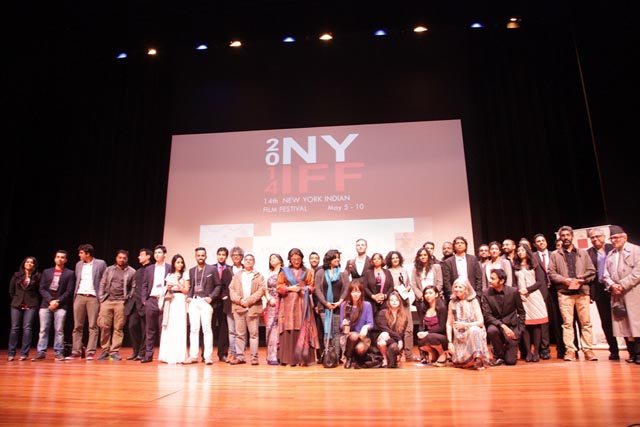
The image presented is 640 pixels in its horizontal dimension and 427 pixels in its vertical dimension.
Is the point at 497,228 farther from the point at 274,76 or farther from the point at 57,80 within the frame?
the point at 57,80

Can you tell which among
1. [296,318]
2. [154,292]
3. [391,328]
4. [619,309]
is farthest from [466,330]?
[154,292]

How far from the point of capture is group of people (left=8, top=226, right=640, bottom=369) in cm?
470

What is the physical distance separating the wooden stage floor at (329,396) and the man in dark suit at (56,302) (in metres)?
1.17

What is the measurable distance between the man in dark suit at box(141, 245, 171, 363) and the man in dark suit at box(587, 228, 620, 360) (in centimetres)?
511

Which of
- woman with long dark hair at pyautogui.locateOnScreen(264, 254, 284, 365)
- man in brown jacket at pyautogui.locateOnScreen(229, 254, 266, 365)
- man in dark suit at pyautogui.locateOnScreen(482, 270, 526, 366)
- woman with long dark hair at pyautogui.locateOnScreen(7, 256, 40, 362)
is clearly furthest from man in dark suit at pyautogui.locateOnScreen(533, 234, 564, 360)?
woman with long dark hair at pyautogui.locateOnScreen(7, 256, 40, 362)

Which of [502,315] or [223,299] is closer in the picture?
[502,315]

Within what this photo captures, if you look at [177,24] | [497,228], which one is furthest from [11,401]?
[497,228]

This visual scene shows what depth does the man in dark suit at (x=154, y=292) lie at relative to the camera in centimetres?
552

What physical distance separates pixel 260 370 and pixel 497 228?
499cm

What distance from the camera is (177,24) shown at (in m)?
7.44

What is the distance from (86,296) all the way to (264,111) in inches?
172

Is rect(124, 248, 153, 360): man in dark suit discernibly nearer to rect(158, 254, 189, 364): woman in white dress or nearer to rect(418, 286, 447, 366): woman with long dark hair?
rect(158, 254, 189, 364): woman in white dress

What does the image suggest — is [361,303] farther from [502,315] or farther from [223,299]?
[223,299]

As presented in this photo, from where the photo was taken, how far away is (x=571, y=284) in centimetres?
495
